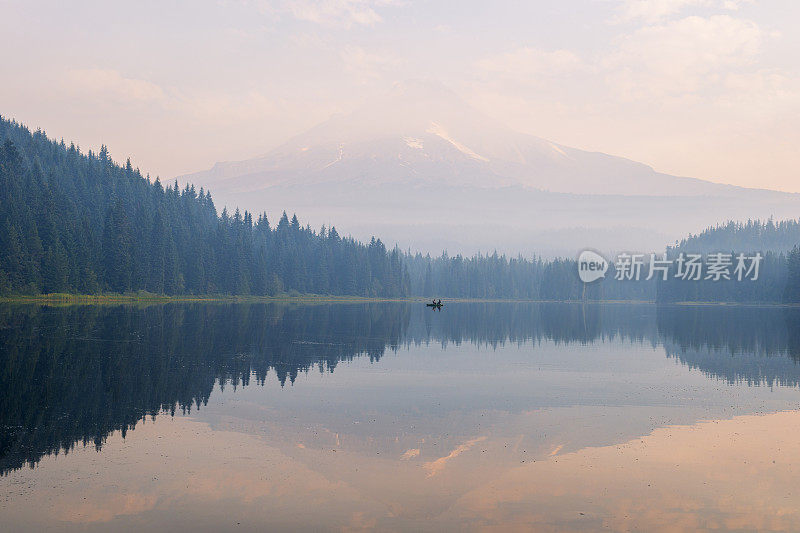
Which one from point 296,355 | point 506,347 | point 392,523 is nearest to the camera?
point 392,523

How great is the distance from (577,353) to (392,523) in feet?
149

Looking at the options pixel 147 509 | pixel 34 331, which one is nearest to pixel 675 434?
pixel 147 509

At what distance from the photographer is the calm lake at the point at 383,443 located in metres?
17.4

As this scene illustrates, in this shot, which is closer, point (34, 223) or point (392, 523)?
point (392, 523)

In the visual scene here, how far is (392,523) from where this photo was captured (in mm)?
16656

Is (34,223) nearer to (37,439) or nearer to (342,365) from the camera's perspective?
(342,365)

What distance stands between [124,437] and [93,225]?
185m

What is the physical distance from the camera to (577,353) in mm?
59531

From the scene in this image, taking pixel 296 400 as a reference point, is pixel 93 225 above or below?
above

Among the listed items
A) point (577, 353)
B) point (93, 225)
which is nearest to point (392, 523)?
point (577, 353)

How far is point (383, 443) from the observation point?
2448 centimetres

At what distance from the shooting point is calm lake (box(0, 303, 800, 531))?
17.4 metres

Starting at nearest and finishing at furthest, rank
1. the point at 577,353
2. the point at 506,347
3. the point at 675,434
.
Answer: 1. the point at 675,434
2. the point at 577,353
3. the point at 506,347

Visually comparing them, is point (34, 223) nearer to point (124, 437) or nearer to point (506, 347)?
point (506, 347)
